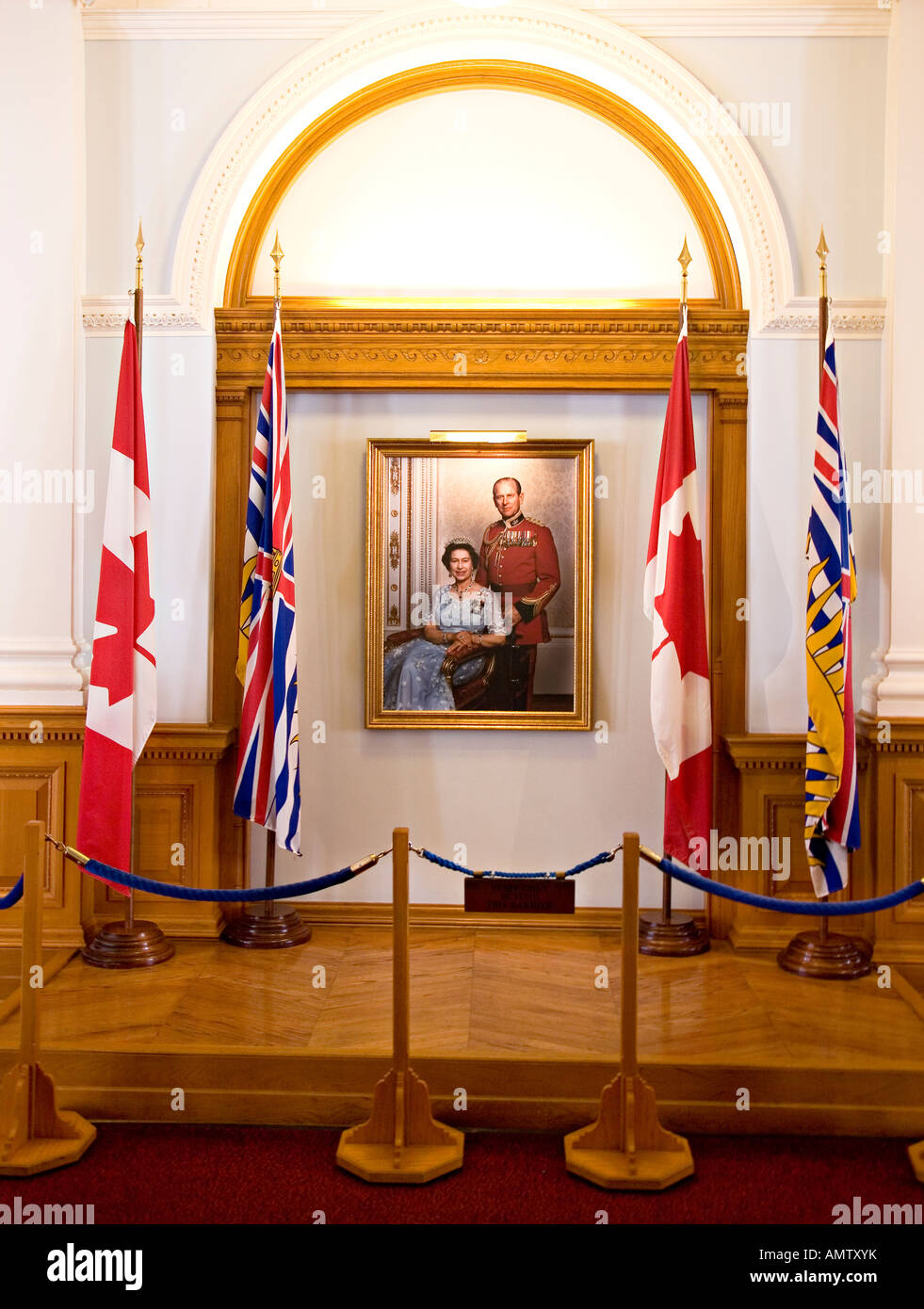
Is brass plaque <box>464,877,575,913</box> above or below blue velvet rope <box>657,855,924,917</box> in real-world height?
below

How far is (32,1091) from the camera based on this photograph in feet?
12.1

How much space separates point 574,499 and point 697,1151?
3.13m

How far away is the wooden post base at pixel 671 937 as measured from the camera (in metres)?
5.23

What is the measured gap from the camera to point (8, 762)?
17.4 feet

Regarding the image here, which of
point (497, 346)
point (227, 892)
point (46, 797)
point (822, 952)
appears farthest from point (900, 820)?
point (46, 797)

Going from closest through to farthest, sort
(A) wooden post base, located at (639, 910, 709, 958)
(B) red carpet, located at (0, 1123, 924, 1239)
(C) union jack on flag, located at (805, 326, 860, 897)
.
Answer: (B) red carpet, located at (0, 1123, 924, 1239) < (C) union jack on flag, located at (805, 326, 860, 897) < (A) wooden post base, located at (639, 910, 709, 958)

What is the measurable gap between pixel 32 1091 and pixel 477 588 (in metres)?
3.08

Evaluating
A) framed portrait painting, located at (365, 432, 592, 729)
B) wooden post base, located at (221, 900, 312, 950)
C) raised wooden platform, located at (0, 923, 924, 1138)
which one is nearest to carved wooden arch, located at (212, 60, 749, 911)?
framed portrait painting, located at (365, 432, 592, 729)

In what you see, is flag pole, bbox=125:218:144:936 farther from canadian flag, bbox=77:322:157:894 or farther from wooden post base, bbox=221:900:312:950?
wooden post base, bbox=221:900:312:950

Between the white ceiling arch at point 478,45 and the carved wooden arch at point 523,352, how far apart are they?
154mm

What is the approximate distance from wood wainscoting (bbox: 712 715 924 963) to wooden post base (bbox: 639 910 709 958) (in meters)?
0.23

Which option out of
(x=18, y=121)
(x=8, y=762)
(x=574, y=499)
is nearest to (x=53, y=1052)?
(x=8, y=762)

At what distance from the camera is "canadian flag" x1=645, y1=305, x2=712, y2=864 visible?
513 cm
